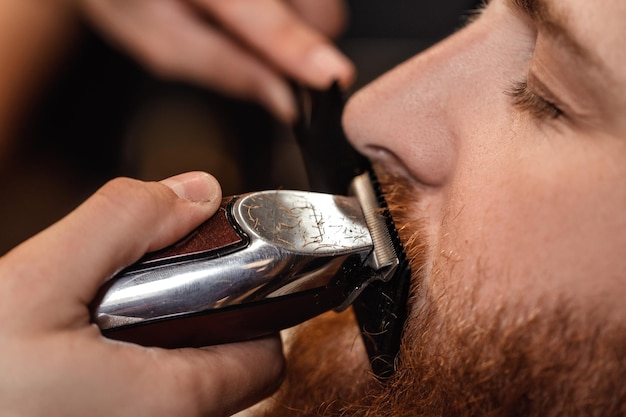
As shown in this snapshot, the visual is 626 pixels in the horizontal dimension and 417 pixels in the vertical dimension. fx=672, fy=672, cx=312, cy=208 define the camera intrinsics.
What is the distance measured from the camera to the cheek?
555mm

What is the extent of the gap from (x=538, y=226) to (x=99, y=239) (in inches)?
14.9

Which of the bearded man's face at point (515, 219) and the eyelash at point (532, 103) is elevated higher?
the eyelash at point (532, 103)

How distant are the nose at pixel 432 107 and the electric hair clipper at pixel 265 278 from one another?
0.08m

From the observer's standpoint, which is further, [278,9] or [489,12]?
[278,9]

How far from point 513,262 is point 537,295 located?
35mm

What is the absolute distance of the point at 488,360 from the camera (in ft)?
1.98

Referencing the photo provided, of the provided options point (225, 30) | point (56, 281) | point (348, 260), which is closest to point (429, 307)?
point (348, 260)

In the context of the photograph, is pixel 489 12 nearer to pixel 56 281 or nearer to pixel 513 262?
pixel 513 262

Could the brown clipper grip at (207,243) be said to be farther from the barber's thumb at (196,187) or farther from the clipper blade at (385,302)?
the clipper blade at (385,302)

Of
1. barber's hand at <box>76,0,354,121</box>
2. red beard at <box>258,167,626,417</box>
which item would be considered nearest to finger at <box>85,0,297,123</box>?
barber's hand at <box>76,0,354,121</box>

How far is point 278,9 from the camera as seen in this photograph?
122cm

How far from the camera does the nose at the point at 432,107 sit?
70cm

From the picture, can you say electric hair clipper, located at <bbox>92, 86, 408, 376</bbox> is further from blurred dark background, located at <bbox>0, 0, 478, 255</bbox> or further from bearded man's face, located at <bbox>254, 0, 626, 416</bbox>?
blurred dark background, located at <bbox>0, 0, 478, 255</bbox>

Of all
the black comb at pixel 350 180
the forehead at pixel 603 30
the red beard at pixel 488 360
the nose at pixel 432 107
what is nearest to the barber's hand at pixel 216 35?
the black comb at pixel 350 180
